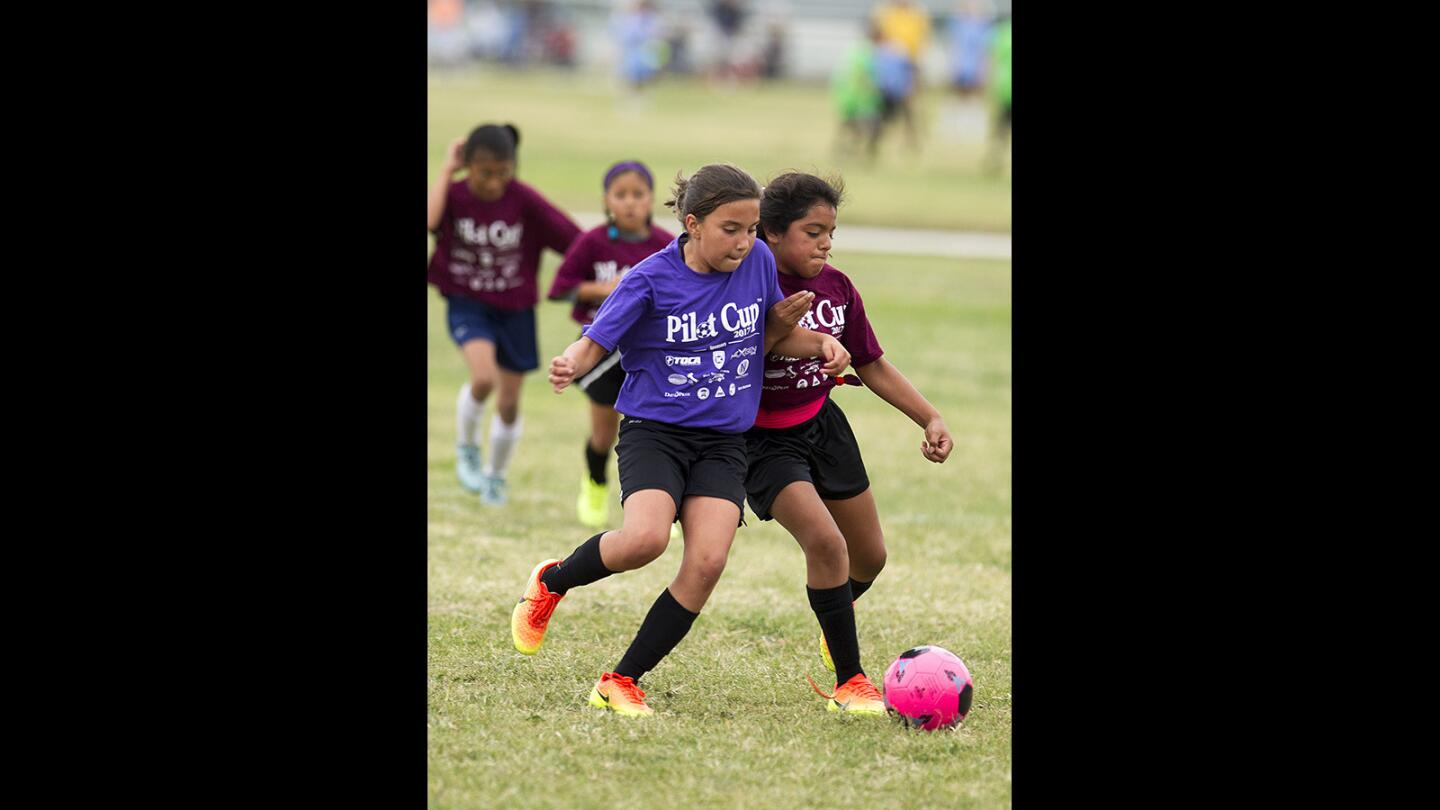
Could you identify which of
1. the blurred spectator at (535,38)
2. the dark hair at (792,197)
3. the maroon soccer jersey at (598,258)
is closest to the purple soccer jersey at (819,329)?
the dark hair at (792,197)

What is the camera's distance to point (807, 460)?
5.33 m

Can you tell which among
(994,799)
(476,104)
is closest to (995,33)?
(476,104)

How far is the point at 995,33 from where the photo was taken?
3066cm

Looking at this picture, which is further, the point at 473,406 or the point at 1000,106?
the point at 1000,106

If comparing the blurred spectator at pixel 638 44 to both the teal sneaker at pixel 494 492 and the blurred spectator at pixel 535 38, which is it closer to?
the blurred spectator at pixel 535 38

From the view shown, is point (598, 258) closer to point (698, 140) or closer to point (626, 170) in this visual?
point (626, 170)

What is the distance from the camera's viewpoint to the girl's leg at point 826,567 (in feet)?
16.7

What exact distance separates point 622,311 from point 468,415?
13.1 ft

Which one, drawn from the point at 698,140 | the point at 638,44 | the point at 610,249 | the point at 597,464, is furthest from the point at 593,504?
the point at 638,44

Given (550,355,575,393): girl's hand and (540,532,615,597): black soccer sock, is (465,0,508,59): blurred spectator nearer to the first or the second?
(540,532,615,597): black soccer sock

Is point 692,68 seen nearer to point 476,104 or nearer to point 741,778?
point 476,104

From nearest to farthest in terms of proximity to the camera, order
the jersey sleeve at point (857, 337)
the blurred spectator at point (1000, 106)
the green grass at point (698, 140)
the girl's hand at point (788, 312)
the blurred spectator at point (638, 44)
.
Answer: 1. the girl's hand at point (788, 312)
2. the jersey sleeve at point (857, 337)
3. the green grass at point (698, 140)
4. the blurred spectator at point (1000, 106)
5. the blurred spectator at point (638, 44)

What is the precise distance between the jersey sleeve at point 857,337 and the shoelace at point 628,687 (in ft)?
4.21

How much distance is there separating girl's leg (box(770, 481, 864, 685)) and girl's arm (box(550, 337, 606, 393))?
2.53 feet
